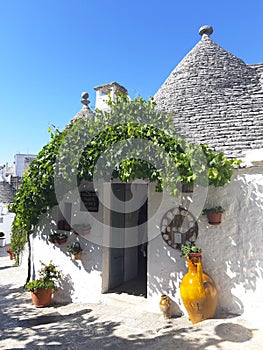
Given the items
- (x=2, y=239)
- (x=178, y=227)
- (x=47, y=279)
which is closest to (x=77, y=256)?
(x=47, y=279)

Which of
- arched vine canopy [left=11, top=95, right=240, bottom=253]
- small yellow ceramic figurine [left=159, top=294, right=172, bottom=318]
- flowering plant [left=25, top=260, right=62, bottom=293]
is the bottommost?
small yellow ceramic figurine [left=159, top=294, right=172, bottom=318]

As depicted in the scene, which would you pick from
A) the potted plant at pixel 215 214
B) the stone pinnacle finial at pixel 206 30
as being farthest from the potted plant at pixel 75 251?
the stone pinnacle finial at pixel 206 30

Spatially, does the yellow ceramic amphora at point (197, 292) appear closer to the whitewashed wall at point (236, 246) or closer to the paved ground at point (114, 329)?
the paved ground at point (114, 329)

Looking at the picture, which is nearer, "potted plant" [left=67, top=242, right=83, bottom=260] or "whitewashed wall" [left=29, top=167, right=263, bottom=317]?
"whitewashed wall" [left=29, top=167, right=263, bottom=317]

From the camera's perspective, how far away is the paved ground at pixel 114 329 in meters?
4.34

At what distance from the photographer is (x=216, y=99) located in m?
7.15

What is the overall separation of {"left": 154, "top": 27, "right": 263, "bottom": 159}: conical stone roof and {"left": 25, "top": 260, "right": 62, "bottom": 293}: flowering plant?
5.04 metres

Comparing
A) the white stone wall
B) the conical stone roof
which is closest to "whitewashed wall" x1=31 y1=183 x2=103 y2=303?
the conical stone roof

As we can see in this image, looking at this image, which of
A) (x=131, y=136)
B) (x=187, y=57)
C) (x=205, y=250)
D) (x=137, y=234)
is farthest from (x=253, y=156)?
(x=187, y=57)

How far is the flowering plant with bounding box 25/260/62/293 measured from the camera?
6.59m

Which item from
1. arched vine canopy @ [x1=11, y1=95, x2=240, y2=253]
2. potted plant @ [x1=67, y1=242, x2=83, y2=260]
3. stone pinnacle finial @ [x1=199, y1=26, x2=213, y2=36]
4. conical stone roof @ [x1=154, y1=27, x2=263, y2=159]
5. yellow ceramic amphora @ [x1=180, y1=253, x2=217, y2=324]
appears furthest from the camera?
stone pinnacle finial @ [x1=199, y1=26, x2=213, y2=36]

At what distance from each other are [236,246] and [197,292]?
1244mm

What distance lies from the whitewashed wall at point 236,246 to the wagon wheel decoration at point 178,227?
0.18m

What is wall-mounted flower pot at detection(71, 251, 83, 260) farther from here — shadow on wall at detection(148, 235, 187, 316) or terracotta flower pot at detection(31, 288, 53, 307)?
shadow on wall at detection(148, 235, 187, 316)
